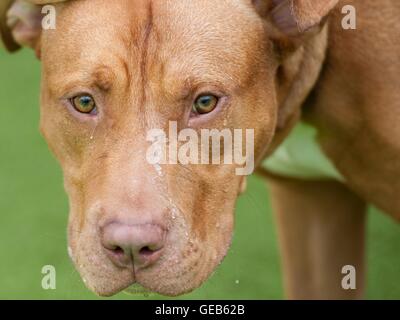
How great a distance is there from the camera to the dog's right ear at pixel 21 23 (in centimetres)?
345

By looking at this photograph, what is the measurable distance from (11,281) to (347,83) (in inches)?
82.7

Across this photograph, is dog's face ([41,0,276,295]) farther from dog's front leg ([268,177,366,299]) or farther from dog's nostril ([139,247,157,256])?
dog's front leg ([268,177,366,299])

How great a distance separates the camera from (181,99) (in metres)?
3.00

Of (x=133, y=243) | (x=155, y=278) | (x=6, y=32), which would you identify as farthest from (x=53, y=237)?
(x=133, y=243)

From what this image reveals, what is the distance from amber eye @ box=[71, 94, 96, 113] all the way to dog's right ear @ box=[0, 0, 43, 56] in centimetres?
41

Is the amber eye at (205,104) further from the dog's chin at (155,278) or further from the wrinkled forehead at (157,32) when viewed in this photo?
the dog's chin at (155,278)

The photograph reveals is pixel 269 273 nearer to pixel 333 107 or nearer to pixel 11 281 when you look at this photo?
pixel 11 281

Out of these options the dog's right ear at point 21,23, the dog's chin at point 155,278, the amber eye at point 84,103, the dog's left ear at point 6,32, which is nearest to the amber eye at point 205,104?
the amber eye at point 84,103

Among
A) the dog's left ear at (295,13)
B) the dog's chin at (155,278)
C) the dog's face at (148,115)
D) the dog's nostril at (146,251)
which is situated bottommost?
the dog's chin at (155,278)

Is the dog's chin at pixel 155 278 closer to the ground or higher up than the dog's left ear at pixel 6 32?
closer to the ground

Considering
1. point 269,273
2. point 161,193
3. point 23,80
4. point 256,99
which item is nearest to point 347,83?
point 256,99

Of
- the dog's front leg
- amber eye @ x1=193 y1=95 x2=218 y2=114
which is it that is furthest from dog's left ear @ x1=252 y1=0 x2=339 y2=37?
the dog's front leg

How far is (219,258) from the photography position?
3166 millimetres

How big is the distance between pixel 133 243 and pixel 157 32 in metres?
0.61
